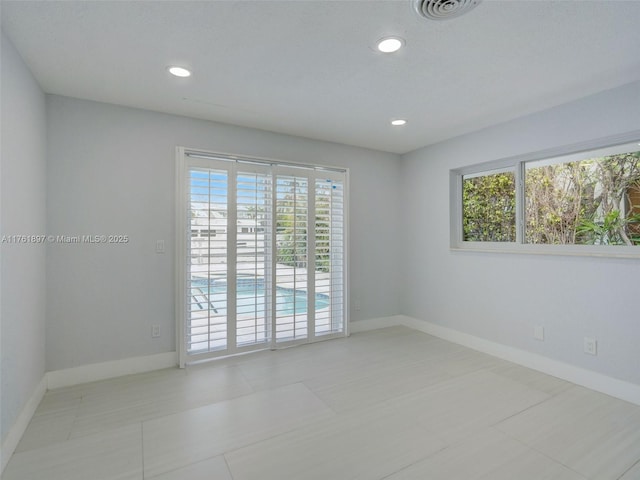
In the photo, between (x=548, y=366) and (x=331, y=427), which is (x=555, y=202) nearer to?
(x=548, y=366)

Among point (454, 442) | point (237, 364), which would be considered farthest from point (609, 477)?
point (237, 364)

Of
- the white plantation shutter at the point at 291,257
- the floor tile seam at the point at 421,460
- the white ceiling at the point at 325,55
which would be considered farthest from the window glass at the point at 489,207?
the floor tile seam at the point at 421,460

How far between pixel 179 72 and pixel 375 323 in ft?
11.7

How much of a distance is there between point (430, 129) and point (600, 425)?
286 cm

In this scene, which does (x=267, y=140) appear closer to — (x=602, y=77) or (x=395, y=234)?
(x=395, y=234)

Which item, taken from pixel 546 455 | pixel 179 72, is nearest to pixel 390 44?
pixel 179 72

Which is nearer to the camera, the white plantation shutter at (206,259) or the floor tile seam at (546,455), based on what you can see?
the floor tile seam at (546,455)

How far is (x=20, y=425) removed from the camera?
6.71ft

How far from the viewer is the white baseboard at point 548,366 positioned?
251 centimetres

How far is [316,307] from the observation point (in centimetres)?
388

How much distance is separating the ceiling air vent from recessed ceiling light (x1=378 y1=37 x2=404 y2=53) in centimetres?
24

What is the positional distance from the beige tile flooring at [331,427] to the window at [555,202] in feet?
4.13

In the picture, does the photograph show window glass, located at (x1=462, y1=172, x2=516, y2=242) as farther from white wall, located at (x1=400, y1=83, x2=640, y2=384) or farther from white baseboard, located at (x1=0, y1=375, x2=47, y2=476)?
white baseboard, located at (x1=0, y1=375, x2=47, y2=476)

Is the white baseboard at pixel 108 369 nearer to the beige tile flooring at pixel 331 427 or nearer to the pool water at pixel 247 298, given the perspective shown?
the beige tile flooring at pixel 331 427
